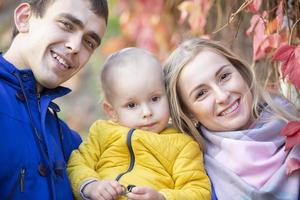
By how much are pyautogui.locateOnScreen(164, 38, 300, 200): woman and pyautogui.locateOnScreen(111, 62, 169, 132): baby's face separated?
87 millimetres

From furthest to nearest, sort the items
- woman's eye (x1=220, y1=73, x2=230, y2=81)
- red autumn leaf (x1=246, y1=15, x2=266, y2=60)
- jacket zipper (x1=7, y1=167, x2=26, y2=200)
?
red autumn leaf (x1=246, y1=15, x2=266, y2=60) < woman's eye (x1=220, y1=73, x2=230, y2=81) < jacket zipper (x1=7, y1=167, x2=26, y2=200)

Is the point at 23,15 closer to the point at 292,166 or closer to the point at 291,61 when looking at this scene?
the point at 291,61

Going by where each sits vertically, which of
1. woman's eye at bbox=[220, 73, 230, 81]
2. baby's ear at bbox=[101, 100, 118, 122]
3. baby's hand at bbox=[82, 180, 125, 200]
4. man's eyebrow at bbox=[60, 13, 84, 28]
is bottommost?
baby's hand at bbox=[82, 180, 125, 200]

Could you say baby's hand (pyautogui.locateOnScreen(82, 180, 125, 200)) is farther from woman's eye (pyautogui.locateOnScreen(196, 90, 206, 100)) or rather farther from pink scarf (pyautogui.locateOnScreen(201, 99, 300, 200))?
woman's eye (pyautogui.locateOnScreen(196, 90, 206, 100))

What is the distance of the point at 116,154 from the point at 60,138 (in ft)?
0.68

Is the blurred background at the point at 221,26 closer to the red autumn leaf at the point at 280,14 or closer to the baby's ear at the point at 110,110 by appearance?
the red autumn leaf at the point at 280,14

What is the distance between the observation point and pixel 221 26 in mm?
3125

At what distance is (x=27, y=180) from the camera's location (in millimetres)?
1867

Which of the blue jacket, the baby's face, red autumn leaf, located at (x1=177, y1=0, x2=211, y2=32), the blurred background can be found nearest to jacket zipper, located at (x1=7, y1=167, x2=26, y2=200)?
the blue jacket

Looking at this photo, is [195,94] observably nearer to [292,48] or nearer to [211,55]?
[211,55]

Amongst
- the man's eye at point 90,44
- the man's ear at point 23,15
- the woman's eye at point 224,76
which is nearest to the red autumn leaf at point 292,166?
the woman's eye at point 224,76

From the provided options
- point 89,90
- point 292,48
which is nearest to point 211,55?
point 292,48

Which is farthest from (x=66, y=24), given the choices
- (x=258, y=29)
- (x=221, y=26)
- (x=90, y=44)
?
(x=221, y=26)

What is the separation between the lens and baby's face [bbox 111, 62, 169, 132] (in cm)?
217
